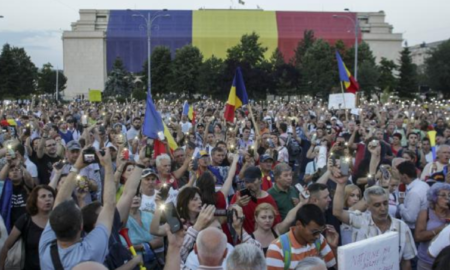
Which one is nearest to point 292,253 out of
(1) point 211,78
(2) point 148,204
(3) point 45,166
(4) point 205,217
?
(4) point 205,217

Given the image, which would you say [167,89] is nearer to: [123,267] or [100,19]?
[100,19]

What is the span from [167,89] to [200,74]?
20.7ft

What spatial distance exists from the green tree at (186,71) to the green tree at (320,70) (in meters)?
12.4

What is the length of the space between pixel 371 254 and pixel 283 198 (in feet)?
7.92

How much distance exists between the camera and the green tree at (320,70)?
2221 inches

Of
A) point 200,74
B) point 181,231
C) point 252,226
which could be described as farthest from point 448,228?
point 200,74

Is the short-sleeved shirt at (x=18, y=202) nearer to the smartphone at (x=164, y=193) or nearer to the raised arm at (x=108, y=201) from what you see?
the smartphone at (x=164, y=193)

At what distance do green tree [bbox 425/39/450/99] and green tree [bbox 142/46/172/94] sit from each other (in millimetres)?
30171

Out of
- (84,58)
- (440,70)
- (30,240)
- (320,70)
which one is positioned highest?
(84,58)

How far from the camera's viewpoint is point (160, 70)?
68625mm

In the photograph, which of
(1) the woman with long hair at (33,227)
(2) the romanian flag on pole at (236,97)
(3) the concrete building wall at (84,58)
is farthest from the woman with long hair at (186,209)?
(3) the concrete building wall at (84,58)

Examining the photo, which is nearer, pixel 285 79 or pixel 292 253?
pixel 292 253

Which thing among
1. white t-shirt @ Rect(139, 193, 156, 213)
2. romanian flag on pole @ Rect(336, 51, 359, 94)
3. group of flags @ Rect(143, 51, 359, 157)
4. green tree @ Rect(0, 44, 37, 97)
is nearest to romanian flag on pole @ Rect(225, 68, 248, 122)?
group of flags @ Rect(143, 51, 359, 157)

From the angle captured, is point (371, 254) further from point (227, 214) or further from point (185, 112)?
point (185, 112)
